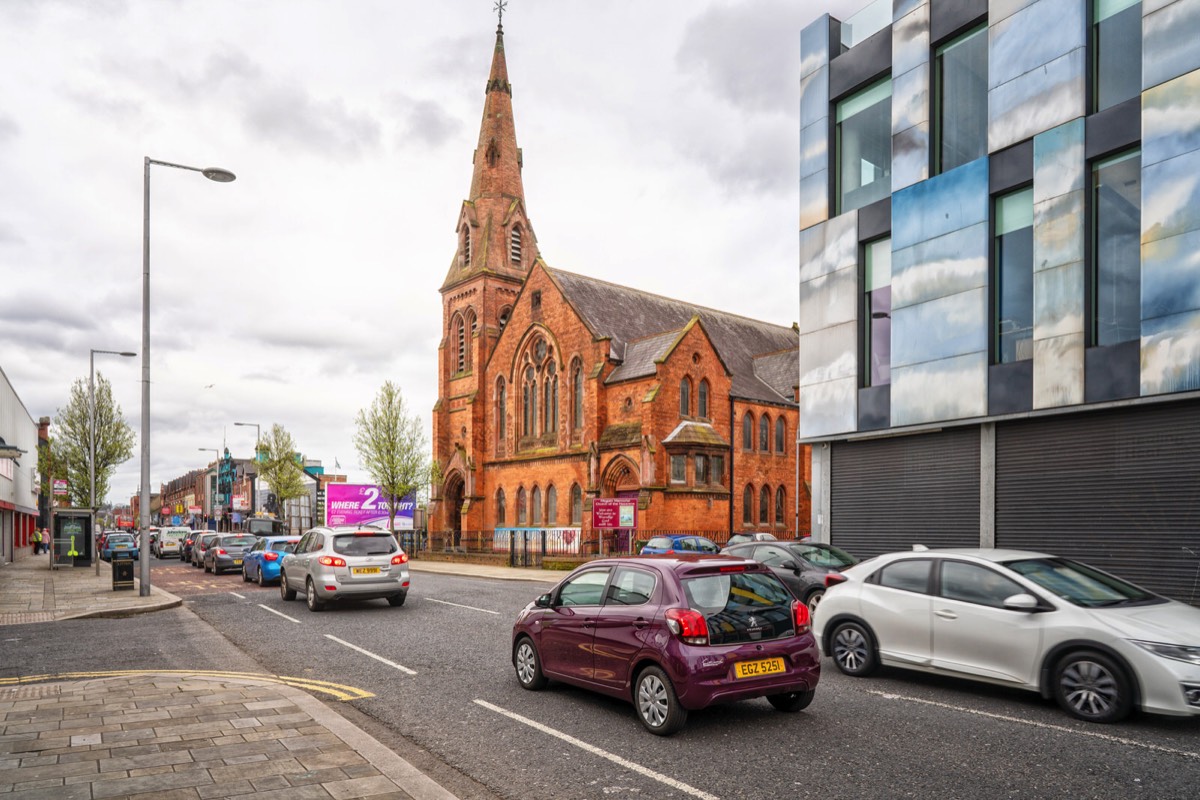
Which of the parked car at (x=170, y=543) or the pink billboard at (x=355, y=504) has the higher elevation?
the pink billboard at (x=355, y=504)

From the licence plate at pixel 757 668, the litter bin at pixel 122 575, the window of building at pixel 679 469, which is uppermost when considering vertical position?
the window of building at pixel 679 469

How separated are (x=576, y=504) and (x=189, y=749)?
3668cm

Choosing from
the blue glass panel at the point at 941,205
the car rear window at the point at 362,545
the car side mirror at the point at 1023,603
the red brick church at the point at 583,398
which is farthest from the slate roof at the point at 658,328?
the car side mirror at the point at 1023,603

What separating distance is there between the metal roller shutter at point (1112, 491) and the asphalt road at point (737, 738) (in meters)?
7.36

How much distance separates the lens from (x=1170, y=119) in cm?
1391

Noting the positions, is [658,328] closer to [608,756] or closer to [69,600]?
[69,600]

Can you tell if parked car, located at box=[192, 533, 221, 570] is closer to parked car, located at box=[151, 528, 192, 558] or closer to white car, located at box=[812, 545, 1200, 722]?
parked car, located at box=[151, 528, 192, 558]

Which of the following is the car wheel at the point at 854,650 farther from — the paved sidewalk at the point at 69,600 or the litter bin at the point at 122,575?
the litter bin at the point at 122,575

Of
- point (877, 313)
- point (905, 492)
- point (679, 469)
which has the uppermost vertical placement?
point (877, 313)

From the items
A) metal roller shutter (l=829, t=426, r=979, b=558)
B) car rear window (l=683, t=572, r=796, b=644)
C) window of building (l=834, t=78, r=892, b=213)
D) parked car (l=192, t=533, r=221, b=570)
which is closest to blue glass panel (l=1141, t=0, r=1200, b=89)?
window of building (l=834, t=78, r=892, b=213)

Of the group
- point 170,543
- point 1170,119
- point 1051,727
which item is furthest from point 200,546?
point 1170,119

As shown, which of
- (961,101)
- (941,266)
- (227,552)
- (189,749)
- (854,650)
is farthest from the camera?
(227,552)

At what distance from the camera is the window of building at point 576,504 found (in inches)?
1667

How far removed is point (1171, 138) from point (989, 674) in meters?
10.7
